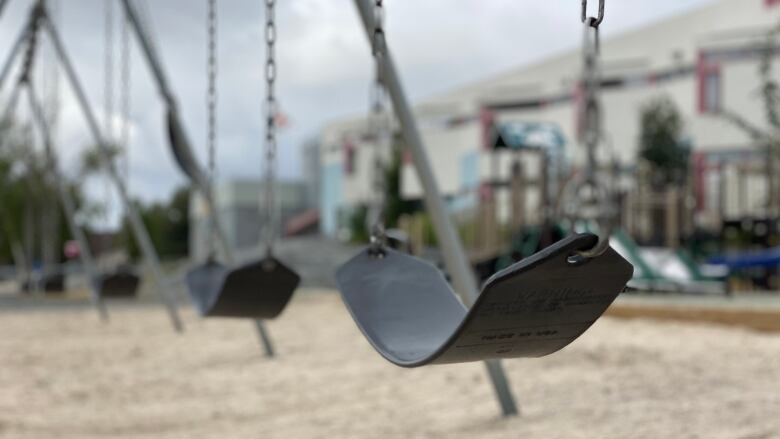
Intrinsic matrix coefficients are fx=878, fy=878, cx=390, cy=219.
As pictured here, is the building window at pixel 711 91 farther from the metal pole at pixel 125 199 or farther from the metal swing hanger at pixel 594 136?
the metal swing hanger at pixel 594 136

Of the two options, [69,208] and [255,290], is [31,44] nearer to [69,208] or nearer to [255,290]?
[69,208]

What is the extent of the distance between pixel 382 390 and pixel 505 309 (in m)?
2.85

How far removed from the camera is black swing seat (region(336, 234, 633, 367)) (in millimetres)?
1699

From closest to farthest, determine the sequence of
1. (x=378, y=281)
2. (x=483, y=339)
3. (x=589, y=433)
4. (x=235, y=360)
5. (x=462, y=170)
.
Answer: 1. (x=483, y=339)
2. (x=378, y=281)
3. (x=589, y=433)
4. (x=235, y=360)
5. (x=462, y=170)

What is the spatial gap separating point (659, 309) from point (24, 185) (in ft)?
40.2

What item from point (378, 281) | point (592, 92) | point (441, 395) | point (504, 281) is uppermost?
point (592, 92)

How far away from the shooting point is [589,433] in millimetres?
3225

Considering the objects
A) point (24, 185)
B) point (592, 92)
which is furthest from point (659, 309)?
point (24, 185)

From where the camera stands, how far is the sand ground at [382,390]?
3480 mm

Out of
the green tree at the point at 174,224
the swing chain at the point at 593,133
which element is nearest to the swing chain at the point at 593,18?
the swing chain at the point at 593,133

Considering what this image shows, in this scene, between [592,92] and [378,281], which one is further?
[378,281]

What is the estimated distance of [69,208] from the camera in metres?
10.3

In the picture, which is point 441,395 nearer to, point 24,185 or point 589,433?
point 589,433

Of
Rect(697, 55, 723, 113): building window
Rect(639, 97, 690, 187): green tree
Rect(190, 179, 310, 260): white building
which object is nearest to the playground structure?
Rect(639, 97, 690, 187): green tree
